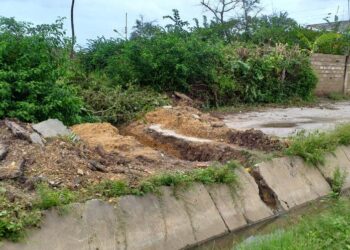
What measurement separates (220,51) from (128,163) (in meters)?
8.72

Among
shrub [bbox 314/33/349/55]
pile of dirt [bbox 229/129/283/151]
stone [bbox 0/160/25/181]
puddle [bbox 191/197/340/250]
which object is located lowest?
puddle [bbox 191/197/340/250]

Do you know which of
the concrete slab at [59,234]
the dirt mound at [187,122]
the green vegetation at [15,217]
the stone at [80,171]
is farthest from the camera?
the dirt mound at [187,122]

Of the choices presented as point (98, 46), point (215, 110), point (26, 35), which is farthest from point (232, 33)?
point (26, 35)

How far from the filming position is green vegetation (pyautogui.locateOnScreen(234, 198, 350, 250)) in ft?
14.2

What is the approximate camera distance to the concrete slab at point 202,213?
5555 mm

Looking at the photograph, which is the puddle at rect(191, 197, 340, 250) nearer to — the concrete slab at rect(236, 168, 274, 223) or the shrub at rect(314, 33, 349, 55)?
the concrete slab at rect(236, 168, 274, 223)

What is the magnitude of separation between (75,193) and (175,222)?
109 cm

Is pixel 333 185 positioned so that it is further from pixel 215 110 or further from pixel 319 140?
pixel 215 110

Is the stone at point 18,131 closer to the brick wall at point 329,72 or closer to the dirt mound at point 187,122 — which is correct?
the dirt mound at point 187,122

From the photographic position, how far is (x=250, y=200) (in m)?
6.32

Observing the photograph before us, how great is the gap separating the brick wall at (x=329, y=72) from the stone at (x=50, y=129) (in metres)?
13.2

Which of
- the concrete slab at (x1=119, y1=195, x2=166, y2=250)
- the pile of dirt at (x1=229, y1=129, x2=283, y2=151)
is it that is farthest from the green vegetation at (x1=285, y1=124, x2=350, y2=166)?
the concrete slab at (x1=119, y1=195, x2=166, y2=250)

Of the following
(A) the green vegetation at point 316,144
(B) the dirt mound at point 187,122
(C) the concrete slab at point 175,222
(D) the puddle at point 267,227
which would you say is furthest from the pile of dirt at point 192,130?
(C) the concrete slab at point 175,222

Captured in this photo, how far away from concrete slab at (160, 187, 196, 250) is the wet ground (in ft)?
14.5
